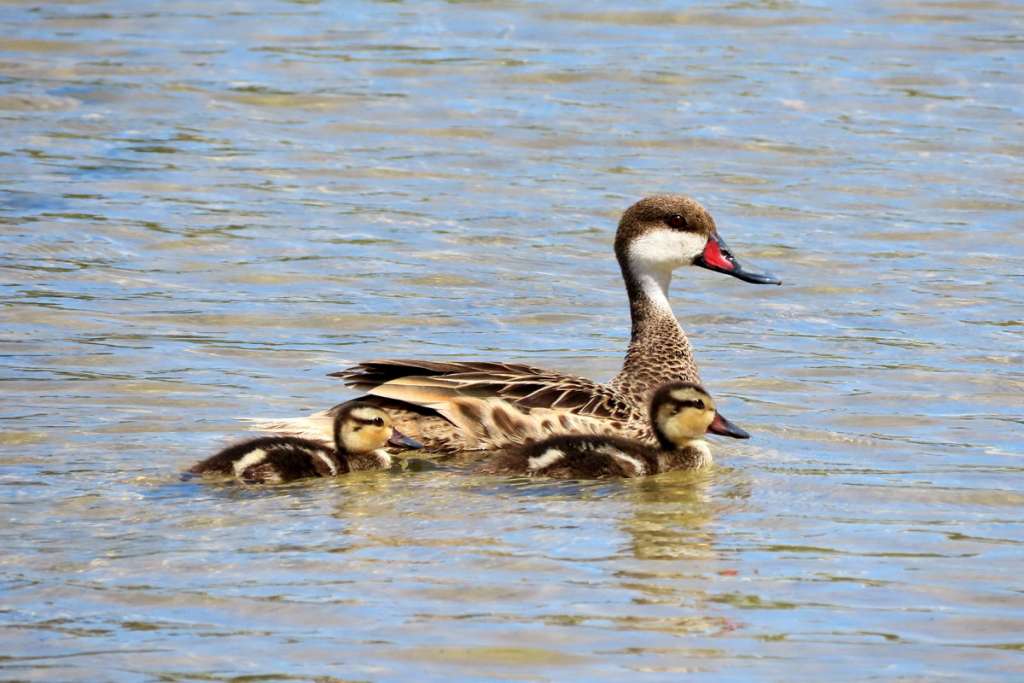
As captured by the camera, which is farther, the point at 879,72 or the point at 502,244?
the point at 879,72

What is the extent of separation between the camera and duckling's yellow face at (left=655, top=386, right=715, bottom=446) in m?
8.15

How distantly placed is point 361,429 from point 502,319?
3.19m

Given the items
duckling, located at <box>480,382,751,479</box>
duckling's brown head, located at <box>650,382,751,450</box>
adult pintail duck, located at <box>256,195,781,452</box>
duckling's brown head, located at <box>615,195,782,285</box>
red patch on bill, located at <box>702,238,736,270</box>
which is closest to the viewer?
duckling, located at <box>480,382,751,479</box>

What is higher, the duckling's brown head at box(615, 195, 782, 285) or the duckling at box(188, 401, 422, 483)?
the duckling's brown head at box(615, 195, 782, 285)

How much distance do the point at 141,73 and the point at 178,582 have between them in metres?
11.1

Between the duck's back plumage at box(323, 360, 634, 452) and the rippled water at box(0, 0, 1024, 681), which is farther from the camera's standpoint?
the duck's back plumage at box(323, 360, 634, 452)

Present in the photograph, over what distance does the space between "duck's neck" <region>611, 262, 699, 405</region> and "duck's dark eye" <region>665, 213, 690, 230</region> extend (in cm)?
19

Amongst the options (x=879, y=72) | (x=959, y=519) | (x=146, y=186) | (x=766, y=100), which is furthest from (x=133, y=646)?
(x=879, y=72)

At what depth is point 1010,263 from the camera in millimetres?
12297

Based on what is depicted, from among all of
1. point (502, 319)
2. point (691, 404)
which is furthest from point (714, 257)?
point (502, 319)

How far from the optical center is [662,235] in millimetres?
9234

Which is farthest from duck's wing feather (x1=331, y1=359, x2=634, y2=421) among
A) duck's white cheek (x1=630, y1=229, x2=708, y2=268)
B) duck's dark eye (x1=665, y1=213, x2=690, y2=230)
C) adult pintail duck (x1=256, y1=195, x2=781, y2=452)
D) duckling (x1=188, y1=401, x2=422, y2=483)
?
duck's dark eye (x1=665, y1=213, x2=690, y2=230)

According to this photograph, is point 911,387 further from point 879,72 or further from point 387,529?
point 879,72

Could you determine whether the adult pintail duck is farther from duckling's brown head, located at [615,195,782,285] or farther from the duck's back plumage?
duckling's brown head, located at [615,195,782,285]
